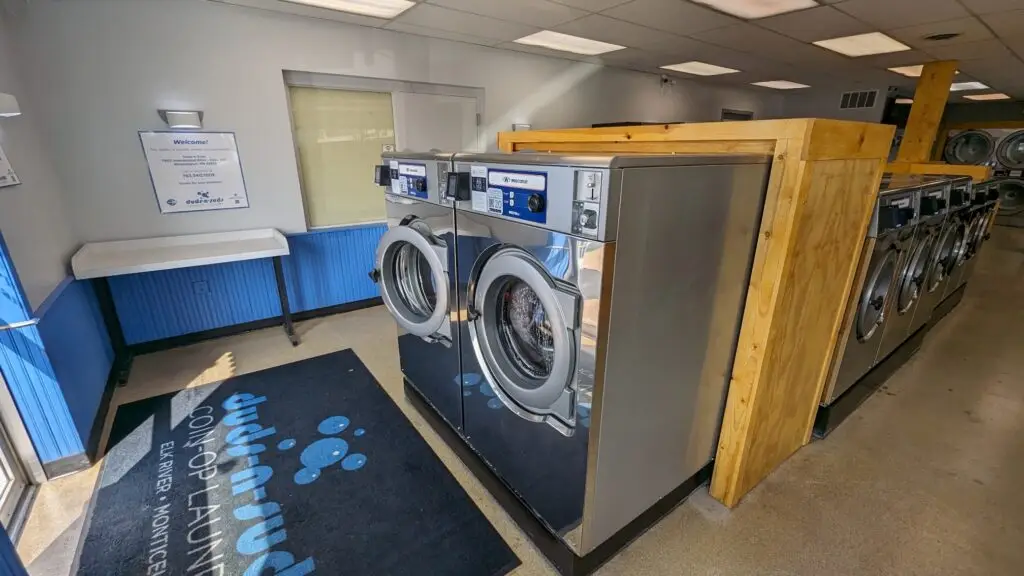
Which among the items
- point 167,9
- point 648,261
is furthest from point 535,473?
point 167,9

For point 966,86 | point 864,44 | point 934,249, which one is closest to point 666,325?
point 934,249

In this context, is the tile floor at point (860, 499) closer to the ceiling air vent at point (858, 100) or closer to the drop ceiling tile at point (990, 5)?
the drop ceiling tile at point (990, 5)

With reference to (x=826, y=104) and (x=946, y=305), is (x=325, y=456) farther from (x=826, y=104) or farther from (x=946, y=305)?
(x=826, y=104)

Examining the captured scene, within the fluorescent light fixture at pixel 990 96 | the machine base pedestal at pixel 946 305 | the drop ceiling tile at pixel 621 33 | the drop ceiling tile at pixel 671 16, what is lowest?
the machine base pedestal at pixel 946 305

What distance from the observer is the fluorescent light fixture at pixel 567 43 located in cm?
384

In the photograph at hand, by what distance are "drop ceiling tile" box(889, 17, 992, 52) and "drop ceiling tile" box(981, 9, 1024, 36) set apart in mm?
55

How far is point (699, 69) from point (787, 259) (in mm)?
4947

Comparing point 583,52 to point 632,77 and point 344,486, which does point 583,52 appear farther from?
point 344,486

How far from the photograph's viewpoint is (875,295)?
6.89 feet

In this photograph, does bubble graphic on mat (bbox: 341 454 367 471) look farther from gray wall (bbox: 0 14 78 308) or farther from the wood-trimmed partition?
the wood-trimmed partition

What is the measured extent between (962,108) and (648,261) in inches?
500

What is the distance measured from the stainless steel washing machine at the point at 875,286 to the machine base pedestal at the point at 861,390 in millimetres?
62

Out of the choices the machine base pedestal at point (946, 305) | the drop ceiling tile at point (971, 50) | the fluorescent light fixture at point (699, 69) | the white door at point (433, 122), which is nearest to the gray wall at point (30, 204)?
the white door at point (433, 122)

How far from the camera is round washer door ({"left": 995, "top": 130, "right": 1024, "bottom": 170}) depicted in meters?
7.36
